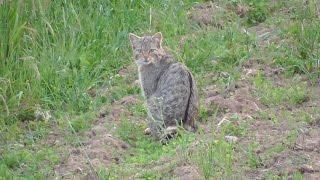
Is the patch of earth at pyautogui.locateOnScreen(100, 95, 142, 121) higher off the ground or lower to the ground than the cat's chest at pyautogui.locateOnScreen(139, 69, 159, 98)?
lower

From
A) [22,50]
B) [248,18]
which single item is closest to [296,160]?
[22,50]

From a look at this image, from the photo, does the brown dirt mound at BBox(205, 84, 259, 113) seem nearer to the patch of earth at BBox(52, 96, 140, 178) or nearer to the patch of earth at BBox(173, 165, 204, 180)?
the patch of earth at BBox(52, 96, 140, 178)

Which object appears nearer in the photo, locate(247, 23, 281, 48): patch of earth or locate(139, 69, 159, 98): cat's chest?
locate(139, 69, 159, 98): cat's chest

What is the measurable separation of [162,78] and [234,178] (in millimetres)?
1795

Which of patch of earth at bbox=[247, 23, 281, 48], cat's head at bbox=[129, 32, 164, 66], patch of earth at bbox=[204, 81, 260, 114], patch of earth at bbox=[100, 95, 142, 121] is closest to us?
patch of earth at bbox=[204, 81, 260, 114]

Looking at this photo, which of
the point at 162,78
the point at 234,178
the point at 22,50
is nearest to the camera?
the point at 234,178

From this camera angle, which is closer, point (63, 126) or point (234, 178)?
point (234, 178)

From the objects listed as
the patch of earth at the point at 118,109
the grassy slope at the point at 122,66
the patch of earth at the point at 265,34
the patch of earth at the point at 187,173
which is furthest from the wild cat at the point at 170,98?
the patch of earth at the point at 265,34

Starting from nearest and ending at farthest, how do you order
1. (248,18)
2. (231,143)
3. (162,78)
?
(231,143) < (162,78) < (248,18)

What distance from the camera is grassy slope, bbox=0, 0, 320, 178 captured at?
20.9 feet

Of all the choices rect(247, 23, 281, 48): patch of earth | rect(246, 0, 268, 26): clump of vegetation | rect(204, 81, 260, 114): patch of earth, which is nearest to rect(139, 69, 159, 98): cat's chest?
rect(204, 81, 260, 114): patch of earth

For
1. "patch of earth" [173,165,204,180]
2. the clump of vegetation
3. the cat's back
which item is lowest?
"patch of earth" [173,165,204,180]

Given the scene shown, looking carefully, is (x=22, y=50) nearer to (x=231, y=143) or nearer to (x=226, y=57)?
(x=226, y=57)

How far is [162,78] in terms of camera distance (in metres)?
7.20
